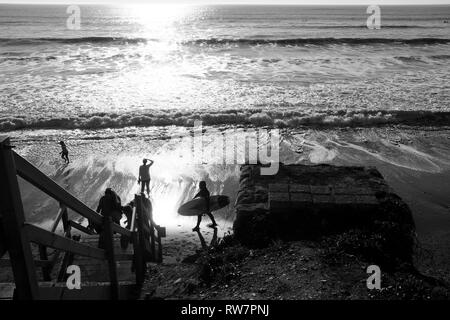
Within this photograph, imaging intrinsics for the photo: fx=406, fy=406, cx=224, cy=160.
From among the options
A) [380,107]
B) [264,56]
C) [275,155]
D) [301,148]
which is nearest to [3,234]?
[275,155]

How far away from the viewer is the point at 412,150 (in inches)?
551

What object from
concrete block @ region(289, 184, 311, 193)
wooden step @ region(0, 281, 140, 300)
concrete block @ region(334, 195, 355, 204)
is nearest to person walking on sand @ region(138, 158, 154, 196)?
concrete block @ region(289, 184, 311, 193)

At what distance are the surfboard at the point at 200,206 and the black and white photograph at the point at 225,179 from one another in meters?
0.03

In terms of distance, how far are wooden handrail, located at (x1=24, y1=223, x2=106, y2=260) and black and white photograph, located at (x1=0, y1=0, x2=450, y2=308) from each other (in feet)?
0.04

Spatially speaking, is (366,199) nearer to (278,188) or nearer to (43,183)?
(278,188)

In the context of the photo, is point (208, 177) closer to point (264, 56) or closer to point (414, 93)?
point (414, 93)

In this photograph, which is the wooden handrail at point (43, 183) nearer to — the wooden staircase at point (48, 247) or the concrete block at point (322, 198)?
the wooden staircase at point (48, 247)

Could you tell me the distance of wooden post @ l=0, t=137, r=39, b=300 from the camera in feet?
7.09

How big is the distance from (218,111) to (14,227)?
1745 cm

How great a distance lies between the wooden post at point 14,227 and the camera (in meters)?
2.16

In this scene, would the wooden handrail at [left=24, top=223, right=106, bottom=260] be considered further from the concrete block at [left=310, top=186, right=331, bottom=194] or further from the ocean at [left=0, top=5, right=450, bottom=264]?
the ocean at [left=0, top=5, right=450, bottom=264]
